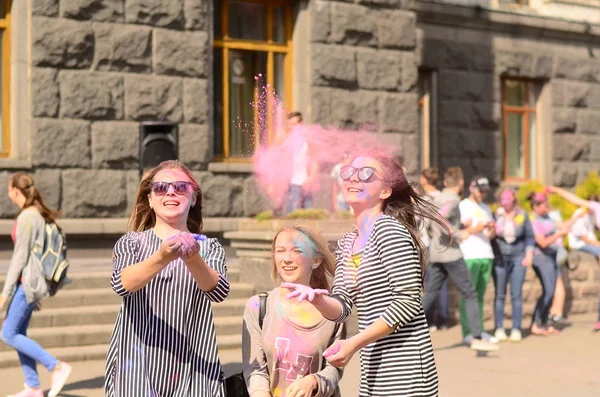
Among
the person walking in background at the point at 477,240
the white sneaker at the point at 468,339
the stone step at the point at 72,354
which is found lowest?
the white sneaker at the point at 468,339

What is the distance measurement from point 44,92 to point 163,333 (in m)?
9.43

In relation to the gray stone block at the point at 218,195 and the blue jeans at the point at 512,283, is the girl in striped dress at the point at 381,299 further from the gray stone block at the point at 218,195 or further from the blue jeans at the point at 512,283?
the gray stone block at the point at 218,195

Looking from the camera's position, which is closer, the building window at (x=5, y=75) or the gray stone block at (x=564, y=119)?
the building window at (x=5, y=75)

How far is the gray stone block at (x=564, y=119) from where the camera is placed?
2156 centimetres

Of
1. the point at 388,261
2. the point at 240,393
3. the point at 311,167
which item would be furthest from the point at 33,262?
the point at 388,261

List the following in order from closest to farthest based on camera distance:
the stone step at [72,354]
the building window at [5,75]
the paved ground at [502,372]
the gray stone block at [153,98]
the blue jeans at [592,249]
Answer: the paved ground at [502,372] < the stone step at [72,354] < the building window at [5,75] < the gray stone block at [153,98] < the blue jeans at [592,249]

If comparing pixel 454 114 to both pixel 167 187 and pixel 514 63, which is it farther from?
pixel 167 187

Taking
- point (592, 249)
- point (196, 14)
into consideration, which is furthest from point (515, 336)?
point (196, 14)

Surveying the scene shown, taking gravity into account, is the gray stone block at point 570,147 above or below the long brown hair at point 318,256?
above

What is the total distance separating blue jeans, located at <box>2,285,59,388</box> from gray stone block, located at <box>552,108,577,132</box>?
1438 centimetres

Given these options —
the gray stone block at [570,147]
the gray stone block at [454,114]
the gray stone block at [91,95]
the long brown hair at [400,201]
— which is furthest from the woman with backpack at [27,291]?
the gray stone block at [570,147]

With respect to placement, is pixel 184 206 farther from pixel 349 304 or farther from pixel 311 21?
pixel 311 21

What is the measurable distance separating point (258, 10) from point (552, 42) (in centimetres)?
773

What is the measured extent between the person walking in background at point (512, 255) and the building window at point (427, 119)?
6.85m
